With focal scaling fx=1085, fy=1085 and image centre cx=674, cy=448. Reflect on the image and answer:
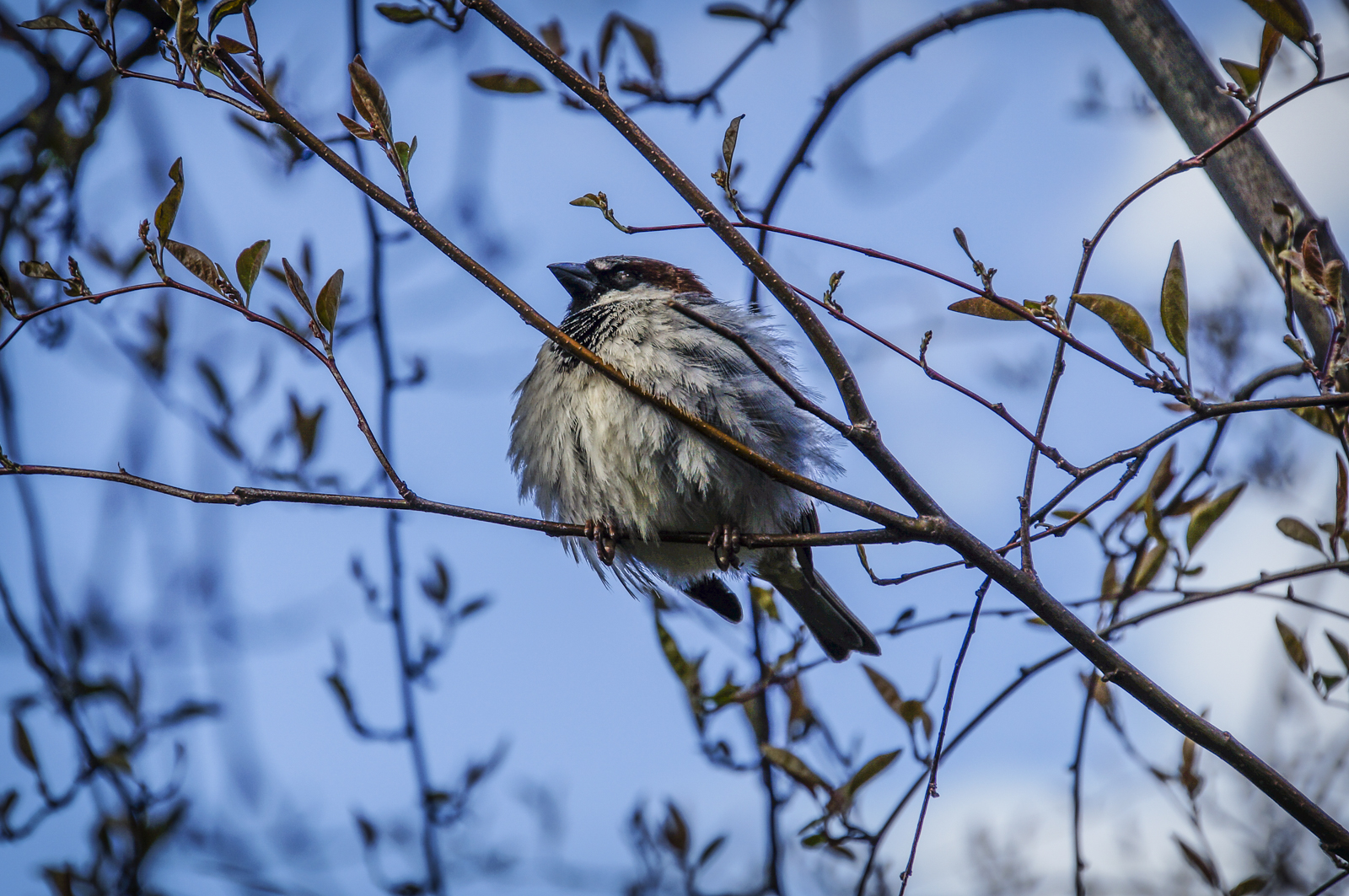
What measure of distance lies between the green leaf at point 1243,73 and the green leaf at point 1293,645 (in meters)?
1.31

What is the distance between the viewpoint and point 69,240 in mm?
3502

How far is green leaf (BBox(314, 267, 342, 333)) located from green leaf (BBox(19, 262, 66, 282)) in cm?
46

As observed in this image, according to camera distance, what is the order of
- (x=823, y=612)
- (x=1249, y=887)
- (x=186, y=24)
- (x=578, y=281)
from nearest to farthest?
(x=186, y=24)
(x=1249, y=887)
(x=823, y=612)
(x=578, y=281)

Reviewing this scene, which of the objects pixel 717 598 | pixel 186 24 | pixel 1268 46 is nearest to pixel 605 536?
pixel 717 598

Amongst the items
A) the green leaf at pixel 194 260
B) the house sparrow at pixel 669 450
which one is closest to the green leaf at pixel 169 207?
the green leaf at pixel 194 260

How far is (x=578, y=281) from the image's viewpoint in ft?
12.7

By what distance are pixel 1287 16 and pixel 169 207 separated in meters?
2.01

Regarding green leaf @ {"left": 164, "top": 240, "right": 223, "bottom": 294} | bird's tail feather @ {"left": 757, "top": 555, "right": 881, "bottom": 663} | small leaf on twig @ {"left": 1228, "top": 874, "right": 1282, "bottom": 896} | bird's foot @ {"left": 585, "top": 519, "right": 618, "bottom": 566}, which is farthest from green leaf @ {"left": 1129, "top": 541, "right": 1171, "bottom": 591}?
green leaf @ {"left": 164, "top": 240, "right": 223, "bottom": 294}

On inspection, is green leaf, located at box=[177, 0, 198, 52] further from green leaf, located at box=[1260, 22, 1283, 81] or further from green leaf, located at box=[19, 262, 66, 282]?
green leaf, located at box=[1260, 22, 1283, 81]

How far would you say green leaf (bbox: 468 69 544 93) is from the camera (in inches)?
106

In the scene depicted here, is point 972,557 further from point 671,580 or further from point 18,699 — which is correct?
point 18,699

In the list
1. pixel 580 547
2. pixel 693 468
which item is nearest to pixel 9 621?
pixel 580 547

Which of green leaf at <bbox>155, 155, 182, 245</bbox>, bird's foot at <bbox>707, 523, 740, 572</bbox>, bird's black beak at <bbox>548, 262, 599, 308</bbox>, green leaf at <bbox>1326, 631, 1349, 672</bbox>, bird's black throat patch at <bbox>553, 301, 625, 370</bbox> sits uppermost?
bird's black beak at <bbox>548, 262, 599, 308</bbox>

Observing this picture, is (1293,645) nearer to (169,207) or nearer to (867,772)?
(867,772)
